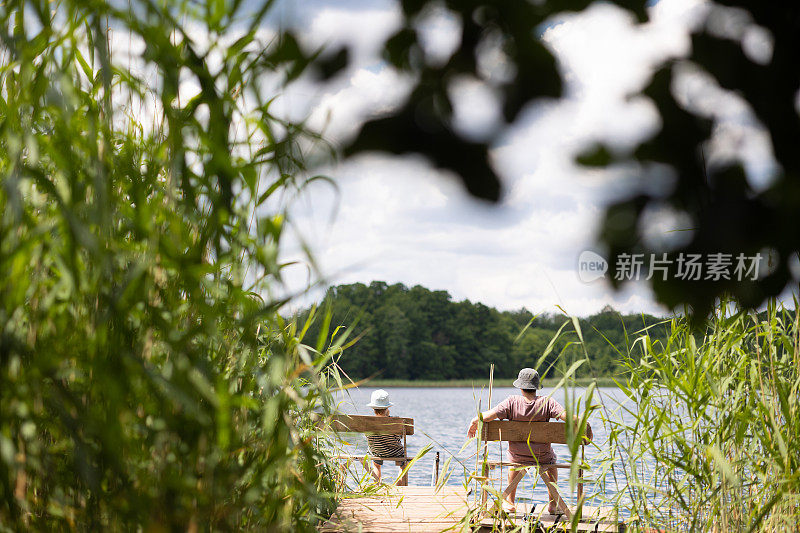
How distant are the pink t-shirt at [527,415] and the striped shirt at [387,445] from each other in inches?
33.4

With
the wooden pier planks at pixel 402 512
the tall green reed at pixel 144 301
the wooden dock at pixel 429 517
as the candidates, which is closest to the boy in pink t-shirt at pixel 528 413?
the wooden dock at pixel 429 517

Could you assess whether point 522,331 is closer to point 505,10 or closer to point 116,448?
point 505,10

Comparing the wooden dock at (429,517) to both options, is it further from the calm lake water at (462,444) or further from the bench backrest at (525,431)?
the bench backrest at (525,431)

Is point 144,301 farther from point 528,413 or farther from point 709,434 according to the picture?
point 528,413

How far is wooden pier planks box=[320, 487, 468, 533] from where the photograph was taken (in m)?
2.47

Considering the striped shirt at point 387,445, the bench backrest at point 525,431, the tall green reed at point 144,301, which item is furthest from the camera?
the striped shirt at point 387,445

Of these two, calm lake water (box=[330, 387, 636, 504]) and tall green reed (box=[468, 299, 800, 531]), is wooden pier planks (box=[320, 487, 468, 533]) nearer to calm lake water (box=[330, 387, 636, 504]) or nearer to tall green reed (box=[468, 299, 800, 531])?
calm lake water (box=[330, 387, 636, 504])

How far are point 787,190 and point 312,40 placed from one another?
38.5 inches

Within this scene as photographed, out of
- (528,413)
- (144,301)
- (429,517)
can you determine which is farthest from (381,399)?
(144,301)

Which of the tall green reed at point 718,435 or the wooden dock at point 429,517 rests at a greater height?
the tall green reed at point 718,435

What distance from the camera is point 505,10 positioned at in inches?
46.0

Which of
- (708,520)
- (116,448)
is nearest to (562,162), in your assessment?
(116,448)

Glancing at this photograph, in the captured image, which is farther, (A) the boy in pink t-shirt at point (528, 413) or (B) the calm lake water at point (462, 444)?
(A) the boy in pink t-shirt at point (528, 413)

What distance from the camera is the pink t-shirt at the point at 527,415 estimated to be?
3.97 meters
